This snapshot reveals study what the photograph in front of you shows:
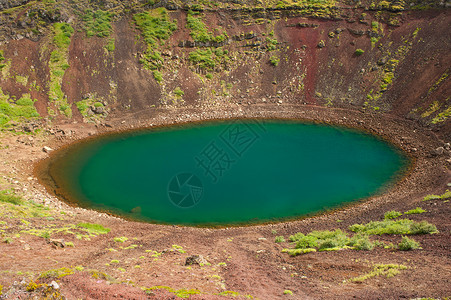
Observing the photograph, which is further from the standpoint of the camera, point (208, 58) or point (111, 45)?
point (208, 58)

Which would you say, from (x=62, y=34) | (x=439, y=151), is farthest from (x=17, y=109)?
(x=439, y=151)

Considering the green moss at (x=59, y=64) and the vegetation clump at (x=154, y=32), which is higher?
the vegetation clump at (x=154, y=32)

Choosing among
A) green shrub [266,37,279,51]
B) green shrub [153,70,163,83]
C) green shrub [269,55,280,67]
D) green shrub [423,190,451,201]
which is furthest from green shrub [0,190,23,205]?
green shrub [266,37,279,51]

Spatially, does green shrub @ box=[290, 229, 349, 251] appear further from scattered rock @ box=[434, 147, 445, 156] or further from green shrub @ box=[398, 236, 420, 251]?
scattered rock @ box=[434, 147, 445, 156]

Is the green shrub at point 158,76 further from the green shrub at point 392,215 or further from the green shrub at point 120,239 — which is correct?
the green shrub at point 392,215

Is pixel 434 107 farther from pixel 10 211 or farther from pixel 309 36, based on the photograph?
pixel 10 211

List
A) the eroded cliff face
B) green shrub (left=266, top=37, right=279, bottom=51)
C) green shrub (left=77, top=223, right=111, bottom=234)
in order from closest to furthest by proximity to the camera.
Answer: green shrub (left=77, top=223, right=111, bottom=234), the eroded cliff face, green shrub (left=266, top=37, right=279, bottom=51)

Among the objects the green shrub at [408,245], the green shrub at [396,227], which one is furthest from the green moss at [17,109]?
the green shrub at [408,245]

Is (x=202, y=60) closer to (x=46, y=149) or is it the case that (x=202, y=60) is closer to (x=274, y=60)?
(x=274, y=60)
